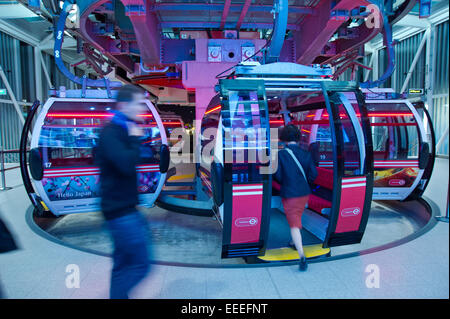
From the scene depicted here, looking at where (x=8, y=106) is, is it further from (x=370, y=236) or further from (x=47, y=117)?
(x=370, y=236)

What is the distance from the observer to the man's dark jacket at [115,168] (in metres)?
2.39

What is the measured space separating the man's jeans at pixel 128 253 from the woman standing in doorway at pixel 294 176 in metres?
1.82

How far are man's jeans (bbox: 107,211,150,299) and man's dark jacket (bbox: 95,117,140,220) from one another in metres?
0.09

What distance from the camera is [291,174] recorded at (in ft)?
12.3

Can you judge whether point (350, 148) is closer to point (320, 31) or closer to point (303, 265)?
point (303, 265)

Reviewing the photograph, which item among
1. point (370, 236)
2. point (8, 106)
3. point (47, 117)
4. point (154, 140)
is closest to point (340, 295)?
point (370, 236)

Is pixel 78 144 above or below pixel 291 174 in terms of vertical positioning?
above

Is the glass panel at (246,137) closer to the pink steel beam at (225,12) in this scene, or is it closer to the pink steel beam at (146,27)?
the pink steel beam at (146,27)

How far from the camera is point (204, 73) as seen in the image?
7844 millimetres

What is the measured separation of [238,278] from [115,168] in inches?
70.6

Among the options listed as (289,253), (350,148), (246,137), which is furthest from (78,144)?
(350,148)

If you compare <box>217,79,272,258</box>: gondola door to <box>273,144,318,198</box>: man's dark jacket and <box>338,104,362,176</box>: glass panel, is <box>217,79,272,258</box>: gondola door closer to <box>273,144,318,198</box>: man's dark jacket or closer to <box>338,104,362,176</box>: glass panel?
<box>273,144,318,198</box>: man's dark jacket

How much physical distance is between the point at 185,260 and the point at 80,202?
2466mm

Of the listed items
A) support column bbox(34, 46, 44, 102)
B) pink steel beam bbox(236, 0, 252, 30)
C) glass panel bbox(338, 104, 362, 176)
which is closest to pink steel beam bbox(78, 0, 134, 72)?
pink steel beam bbox(236, 0, 252, 30)
